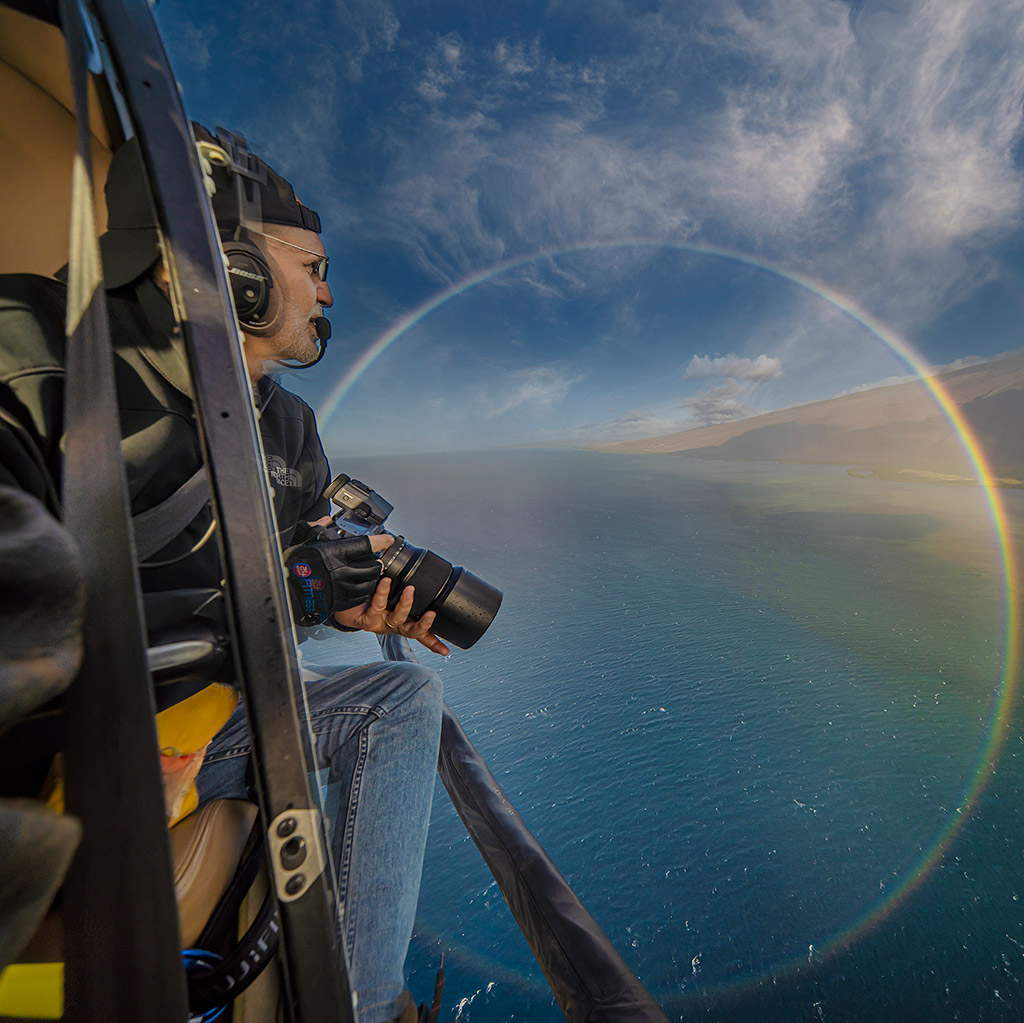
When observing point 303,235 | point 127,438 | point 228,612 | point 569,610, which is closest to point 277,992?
point 228,612

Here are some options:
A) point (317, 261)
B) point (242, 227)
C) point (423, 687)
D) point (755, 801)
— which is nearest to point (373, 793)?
point (423, 687)

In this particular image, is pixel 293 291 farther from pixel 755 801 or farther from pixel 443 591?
pixel 755 801

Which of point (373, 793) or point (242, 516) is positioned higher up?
point (242, 516)

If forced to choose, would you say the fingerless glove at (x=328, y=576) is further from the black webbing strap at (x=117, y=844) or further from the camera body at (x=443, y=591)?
the black webbing strap at (x=117, y=844)

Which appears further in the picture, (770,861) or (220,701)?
(770,861)

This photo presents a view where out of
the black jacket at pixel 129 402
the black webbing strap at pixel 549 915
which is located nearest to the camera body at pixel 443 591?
the black jacket at pixel 129 402

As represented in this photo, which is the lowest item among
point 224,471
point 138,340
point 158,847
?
point 158,847

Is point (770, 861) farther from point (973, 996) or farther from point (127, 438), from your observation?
point (127, 438)
